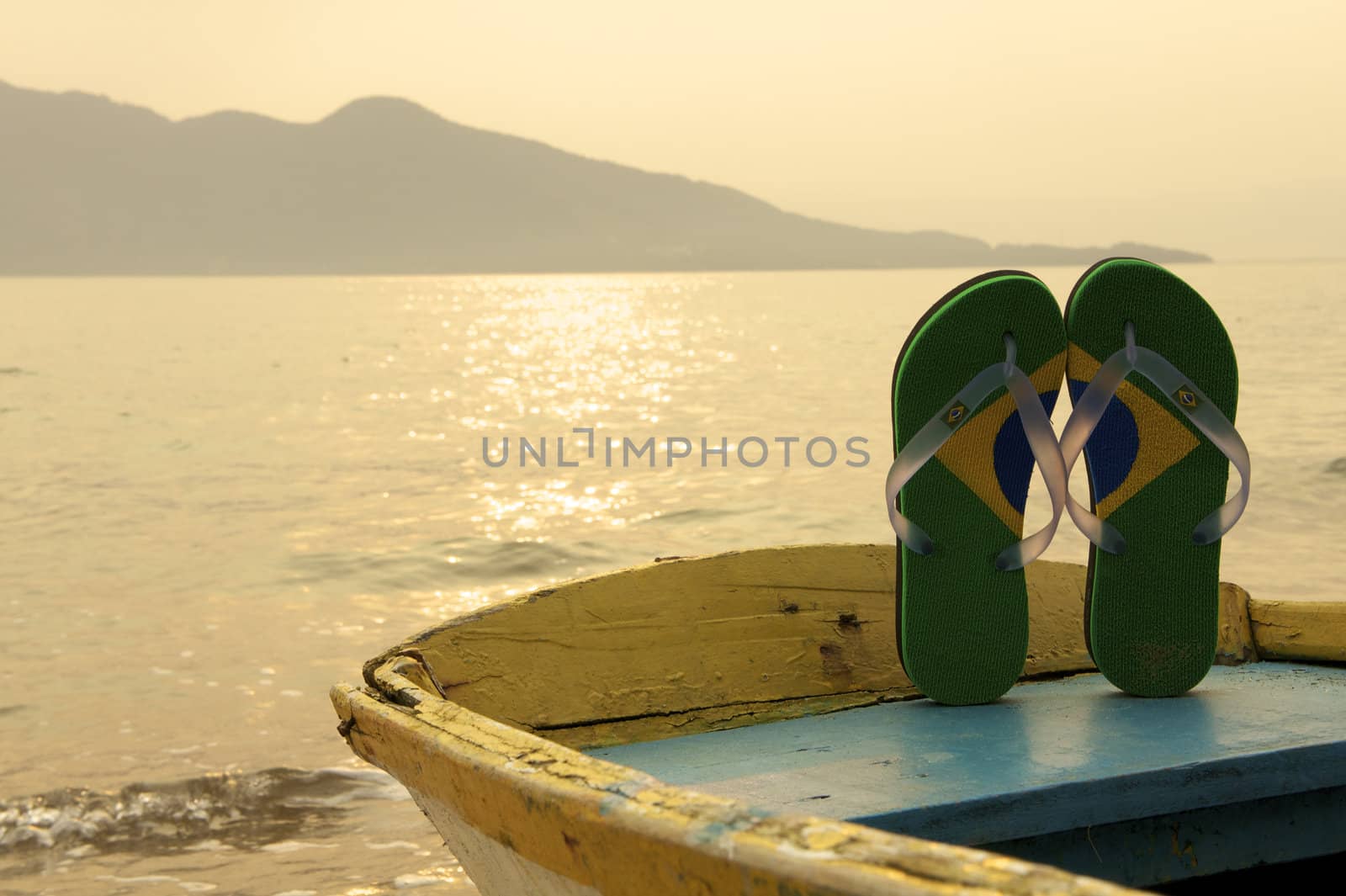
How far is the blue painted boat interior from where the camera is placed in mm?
2051

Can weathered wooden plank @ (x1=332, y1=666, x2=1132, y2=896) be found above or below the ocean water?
above

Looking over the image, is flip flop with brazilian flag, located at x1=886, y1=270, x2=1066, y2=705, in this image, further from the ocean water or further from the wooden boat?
the ocean water

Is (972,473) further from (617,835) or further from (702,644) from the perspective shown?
(617,835)

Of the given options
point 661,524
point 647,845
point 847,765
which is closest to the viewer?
point 647,845

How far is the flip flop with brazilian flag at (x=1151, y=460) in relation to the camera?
2.71m

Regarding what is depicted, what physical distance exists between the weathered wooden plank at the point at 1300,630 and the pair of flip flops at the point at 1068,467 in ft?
1.72

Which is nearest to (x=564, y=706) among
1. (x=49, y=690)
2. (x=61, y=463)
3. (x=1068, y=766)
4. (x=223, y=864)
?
(x=1068, y=766)

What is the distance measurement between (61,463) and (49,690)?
10.9 m

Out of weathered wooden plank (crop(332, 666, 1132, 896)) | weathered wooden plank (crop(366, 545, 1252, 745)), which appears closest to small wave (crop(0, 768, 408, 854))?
weathered wooden plank (crop(366, 545, 1252, 745))

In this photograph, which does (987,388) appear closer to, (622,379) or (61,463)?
(61,463)

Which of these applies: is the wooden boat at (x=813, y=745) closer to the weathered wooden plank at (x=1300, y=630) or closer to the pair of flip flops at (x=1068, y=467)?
the weathered wooden plank at (x=1300, y=630)

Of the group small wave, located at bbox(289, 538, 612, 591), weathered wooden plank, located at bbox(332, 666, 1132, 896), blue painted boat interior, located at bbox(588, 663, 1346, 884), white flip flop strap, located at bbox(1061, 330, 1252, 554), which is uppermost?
white flip flop strap, located at bbox(1061, 330, 1252, 554)

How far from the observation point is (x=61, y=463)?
16.4 meters

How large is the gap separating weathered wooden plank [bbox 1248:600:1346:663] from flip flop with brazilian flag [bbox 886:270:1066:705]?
2.87ft
